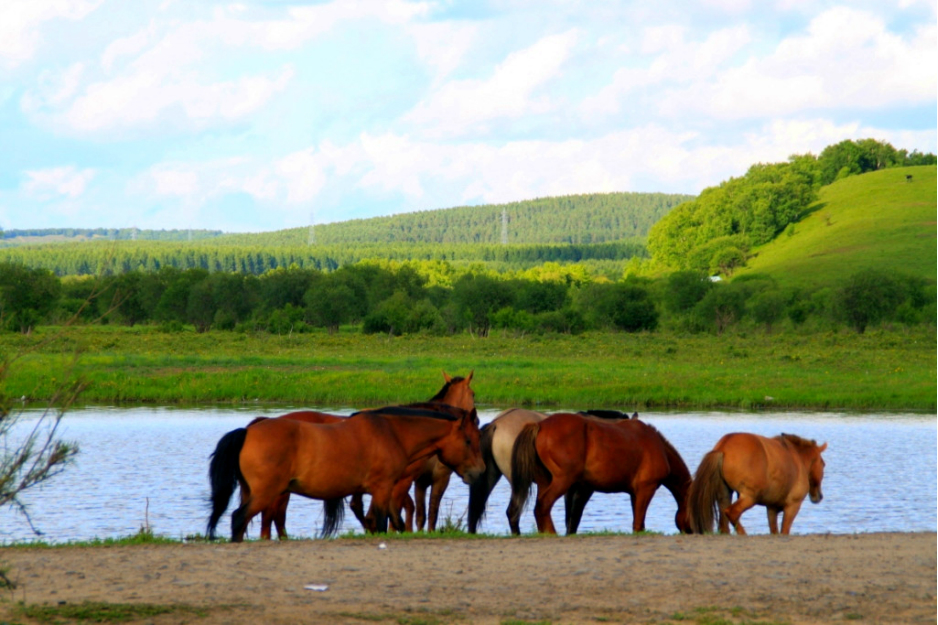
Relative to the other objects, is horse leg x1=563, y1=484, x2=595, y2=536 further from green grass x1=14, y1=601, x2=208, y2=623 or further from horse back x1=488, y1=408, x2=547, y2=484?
green grass x1=14, y1=601, x2=208, y2=623

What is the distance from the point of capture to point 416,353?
49.2m

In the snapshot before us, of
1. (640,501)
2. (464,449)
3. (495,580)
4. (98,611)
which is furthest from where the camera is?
(640,501)

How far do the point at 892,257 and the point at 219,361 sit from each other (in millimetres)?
91400

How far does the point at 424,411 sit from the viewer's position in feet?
36.2

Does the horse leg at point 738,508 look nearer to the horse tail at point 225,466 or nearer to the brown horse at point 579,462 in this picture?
the brown horse at point 579,462

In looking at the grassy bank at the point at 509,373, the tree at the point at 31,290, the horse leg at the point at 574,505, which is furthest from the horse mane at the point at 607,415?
the tree at the point at 31,290

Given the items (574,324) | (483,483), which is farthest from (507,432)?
(574,324)

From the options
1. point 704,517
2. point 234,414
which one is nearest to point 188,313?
point 234,414

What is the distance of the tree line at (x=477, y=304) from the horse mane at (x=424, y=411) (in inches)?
2139

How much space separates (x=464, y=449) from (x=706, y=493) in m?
2.77

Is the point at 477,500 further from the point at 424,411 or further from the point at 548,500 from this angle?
the point at 424,411

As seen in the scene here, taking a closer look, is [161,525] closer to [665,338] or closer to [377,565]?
[377,565]

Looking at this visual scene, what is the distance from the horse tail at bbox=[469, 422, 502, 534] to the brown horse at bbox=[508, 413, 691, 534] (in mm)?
589

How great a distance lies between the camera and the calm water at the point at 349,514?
1498 centimetres
